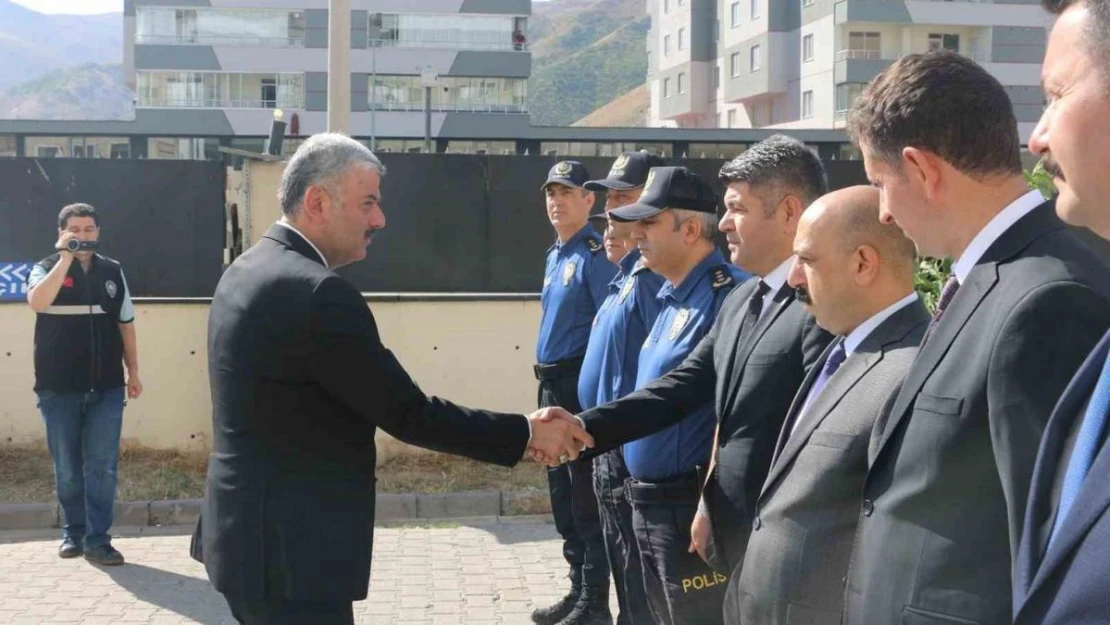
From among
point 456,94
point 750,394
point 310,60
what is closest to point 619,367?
point 750,394

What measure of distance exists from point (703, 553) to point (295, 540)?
120 centimetres

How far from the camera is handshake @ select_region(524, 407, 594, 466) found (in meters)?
4.21

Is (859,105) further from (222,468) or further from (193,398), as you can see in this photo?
(193,398)

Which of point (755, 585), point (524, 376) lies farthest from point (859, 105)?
point (524, 376)

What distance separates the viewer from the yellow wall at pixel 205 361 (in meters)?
9.31

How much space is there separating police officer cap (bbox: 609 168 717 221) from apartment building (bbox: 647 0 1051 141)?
48321mm

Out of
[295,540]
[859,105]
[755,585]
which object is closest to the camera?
[859,105]

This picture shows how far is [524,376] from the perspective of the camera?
9.66 m

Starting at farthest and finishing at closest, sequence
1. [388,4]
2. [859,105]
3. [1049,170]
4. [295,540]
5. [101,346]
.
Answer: [388,4] → [101,346] → [295,540] → [859,105] → [1049,170]

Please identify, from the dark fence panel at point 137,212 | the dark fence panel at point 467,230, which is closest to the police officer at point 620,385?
the dark fence panel at point 467,230

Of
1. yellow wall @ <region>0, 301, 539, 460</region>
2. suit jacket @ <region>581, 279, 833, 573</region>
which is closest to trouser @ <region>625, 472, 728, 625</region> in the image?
suit jacket @ <region>581, 279, 833, 573</region>

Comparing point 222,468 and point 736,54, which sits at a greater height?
point 736,54

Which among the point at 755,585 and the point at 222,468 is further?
the point at 222,468

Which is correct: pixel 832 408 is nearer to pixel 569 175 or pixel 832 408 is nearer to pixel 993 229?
pixel 993 229
